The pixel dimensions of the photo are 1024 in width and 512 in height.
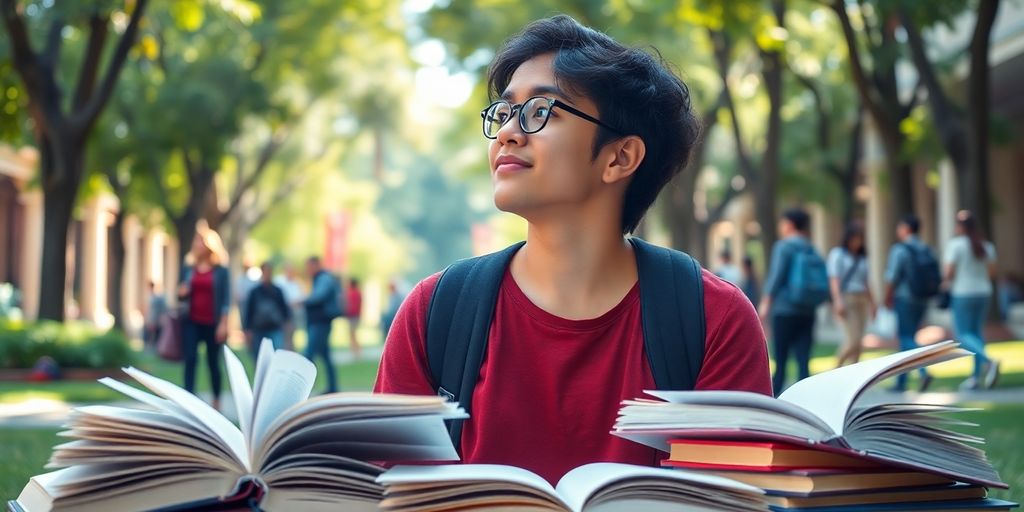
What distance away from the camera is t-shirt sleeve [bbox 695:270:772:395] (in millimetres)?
2656

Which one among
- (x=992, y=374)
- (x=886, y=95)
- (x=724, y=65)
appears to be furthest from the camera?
(x=724, y=65)

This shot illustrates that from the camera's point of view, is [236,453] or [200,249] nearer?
[236,453]

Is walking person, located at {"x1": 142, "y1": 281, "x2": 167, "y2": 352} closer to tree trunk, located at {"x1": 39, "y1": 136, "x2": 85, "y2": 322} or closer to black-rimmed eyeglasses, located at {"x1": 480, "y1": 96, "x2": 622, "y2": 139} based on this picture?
tree trunk, located at {"x1": 39, "y1": 136, "x2": 85, "y2": 322}

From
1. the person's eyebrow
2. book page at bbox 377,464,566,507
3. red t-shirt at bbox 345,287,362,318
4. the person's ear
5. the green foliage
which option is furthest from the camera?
red t-shirt at bbox 345,287,362,318

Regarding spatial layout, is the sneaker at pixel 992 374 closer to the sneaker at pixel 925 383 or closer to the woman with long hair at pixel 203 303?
the sneaker at pixel 925 383

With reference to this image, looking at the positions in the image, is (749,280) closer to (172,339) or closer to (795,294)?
(795,294)

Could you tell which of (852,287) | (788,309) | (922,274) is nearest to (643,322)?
(788,309)

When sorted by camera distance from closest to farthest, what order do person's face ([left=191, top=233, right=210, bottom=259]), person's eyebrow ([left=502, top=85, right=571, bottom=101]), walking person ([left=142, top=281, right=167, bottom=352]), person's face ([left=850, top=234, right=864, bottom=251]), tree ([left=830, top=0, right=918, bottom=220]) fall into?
person's eyebrow ([left=502, top=85, right=571, bottom=101]) < person's face ([left=191, top=233, right=210, bottom=259]) < person's face ([left=850, top=234, right=864, bottom=251]) < tree ([left=830, top=0, right=918, bottom=220]) < walking person ([left=142, top=281, right=167, bottom=352])

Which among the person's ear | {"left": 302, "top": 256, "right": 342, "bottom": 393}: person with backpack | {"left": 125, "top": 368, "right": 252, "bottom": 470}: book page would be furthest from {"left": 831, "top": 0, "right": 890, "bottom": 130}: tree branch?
{"left": 125, "top": 368, "right": 252, "bottom": 470}: book page

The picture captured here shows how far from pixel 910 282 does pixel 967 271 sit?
516 millimetres

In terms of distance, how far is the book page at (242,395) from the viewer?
198cm

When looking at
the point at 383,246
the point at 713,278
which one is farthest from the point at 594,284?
the point at 383,246

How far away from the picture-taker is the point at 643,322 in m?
2.71

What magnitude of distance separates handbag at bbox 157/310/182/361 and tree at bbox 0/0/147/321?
5399mm
